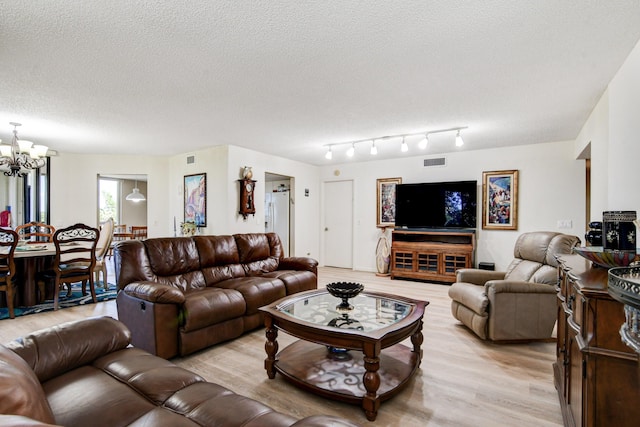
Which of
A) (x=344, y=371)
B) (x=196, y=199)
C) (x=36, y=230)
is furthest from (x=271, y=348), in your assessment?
(x=36, y=230)

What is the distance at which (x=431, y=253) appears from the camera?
18.4 feet

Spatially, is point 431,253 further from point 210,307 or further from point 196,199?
point 196,199

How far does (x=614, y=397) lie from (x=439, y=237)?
15.9 feet

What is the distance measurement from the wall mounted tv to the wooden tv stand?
18 cm

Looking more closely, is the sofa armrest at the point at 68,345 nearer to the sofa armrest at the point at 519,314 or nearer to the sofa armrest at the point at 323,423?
the sofa armrest at the point at 323,423

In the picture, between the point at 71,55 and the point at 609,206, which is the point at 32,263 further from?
the point at 609,206

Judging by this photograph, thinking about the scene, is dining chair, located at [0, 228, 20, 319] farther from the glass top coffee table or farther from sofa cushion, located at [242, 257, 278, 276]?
the glass top coffee table

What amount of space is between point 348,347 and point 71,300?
4.42 meters

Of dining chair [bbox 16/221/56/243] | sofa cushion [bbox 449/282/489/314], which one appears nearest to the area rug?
dining chair [bbox 16/221/56/243]

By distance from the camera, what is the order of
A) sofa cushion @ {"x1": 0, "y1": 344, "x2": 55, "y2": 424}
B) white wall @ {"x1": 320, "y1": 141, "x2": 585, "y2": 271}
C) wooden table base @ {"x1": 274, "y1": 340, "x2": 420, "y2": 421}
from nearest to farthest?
sofa cushion @ {"x1": 0, "y1": 344, "x2": 55, "y2": 424}
wooden table base @ {"x1": 274, "y1": 340, "x2": 420, "y2": 421}
white wall @ {"x1": 320, "y1": 141, "x2": 585, "y2": 271}

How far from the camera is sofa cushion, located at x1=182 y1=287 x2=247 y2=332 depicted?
8.54ft

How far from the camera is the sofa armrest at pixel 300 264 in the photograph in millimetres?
4195

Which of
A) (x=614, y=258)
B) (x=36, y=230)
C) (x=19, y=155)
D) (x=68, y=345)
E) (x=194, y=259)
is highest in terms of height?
(x=19, y=155)

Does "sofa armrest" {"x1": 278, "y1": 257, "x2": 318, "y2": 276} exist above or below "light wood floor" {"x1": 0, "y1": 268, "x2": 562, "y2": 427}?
above
